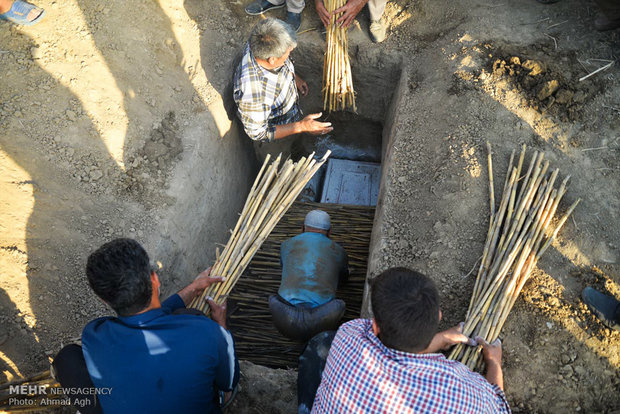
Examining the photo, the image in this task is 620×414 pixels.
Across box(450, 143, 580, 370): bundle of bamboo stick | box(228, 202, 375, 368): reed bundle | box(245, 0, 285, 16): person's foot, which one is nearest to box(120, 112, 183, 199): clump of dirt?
box(228, 202, 375, 368): reed bundle

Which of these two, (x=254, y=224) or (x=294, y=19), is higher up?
(x=294, y=19)

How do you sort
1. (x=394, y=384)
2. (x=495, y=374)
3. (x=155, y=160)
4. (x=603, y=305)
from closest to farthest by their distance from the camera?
1. (x=394, y=384)
2. (x=495, y=374)
3. (x=603, y=305)
4. (x=155, y=160)

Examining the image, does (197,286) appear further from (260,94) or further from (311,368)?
(260,94)

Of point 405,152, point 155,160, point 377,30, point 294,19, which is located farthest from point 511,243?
point 294,19

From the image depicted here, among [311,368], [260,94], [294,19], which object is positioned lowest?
[311,368]

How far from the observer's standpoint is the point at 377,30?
3646 millimetres

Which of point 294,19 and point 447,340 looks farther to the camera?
point 294,19

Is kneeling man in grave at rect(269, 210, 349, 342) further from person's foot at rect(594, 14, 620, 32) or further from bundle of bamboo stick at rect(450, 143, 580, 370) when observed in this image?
person's foot at rect(594, 14, 620, 32)

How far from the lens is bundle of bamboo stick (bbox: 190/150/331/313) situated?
2.67 metres

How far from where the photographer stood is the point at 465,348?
218cm

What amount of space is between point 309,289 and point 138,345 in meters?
1.20

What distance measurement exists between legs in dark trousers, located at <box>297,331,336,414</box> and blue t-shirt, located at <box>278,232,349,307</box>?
418mm

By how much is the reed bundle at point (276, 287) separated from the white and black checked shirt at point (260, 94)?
0.87 metres

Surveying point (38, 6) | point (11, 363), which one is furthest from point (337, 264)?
point (38, 6)
